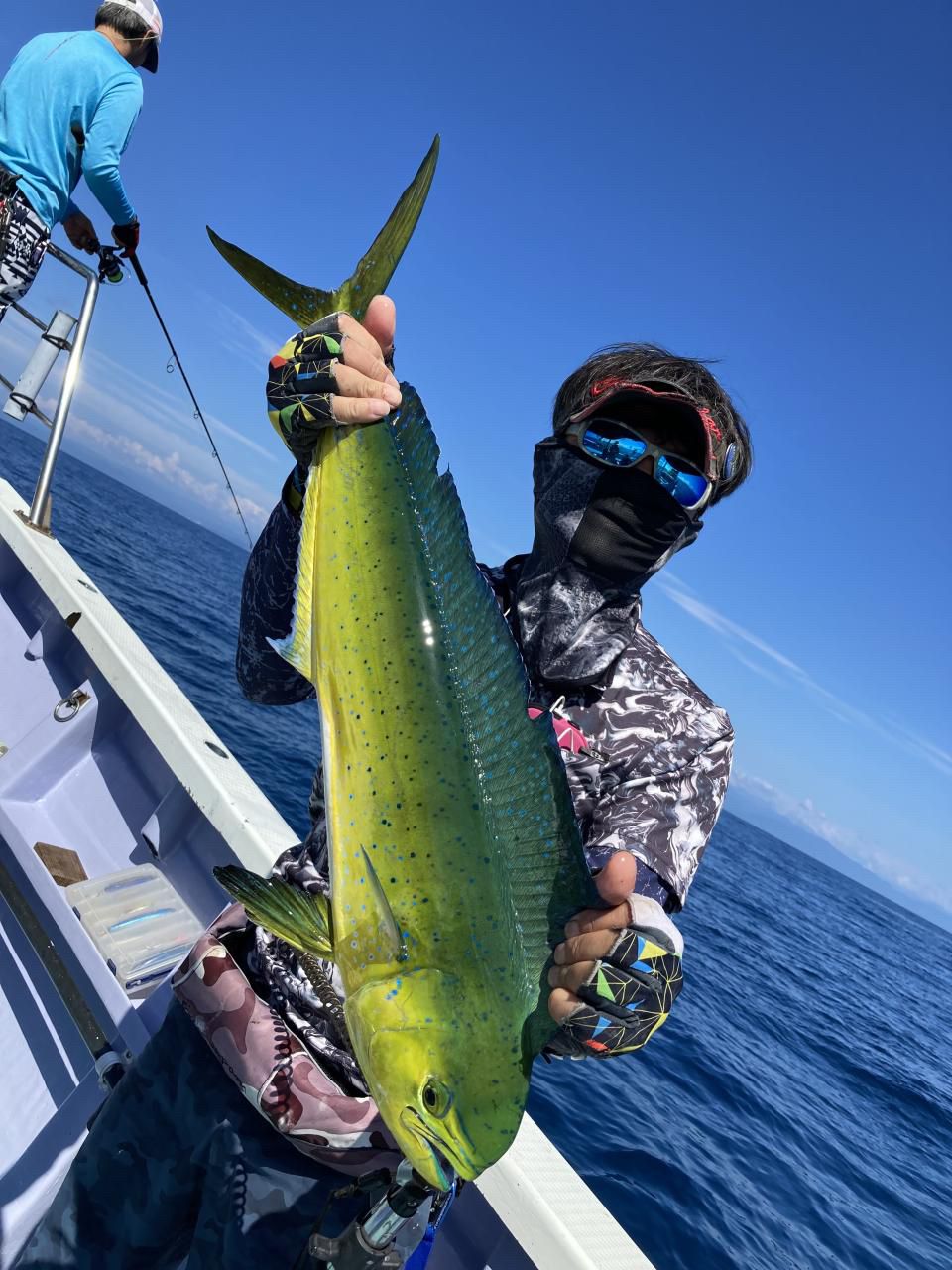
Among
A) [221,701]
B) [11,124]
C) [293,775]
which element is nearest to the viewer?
[11,124]

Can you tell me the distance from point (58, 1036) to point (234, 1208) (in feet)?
5.97

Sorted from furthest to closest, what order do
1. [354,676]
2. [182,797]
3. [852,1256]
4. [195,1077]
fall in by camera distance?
[852,1256] → [182,797] → [195,1077] → [354,676]

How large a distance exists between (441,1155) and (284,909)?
0.58 metres

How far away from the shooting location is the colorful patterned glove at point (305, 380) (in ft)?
5.97

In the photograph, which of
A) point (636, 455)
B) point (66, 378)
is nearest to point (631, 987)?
point (636, 455)

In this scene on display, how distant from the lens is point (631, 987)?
1444 mm

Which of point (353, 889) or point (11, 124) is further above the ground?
point (11, 124)

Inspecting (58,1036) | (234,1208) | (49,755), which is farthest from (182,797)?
(234,1208)

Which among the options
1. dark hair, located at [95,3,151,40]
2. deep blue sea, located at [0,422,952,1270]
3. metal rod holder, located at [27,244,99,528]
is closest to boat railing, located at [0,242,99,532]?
metal rod holder, located at [27,244,99,528]

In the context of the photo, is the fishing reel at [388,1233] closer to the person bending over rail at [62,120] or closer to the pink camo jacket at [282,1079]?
the pink camo jacket at [282,1079]

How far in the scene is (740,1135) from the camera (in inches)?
384

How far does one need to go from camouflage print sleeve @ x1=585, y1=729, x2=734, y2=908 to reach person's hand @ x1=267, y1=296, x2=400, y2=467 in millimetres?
1055

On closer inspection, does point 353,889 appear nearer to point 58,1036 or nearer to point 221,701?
point 58,1036

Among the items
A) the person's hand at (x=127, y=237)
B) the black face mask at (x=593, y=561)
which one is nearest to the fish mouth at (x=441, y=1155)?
the black face mask at (x=593, y=561)
